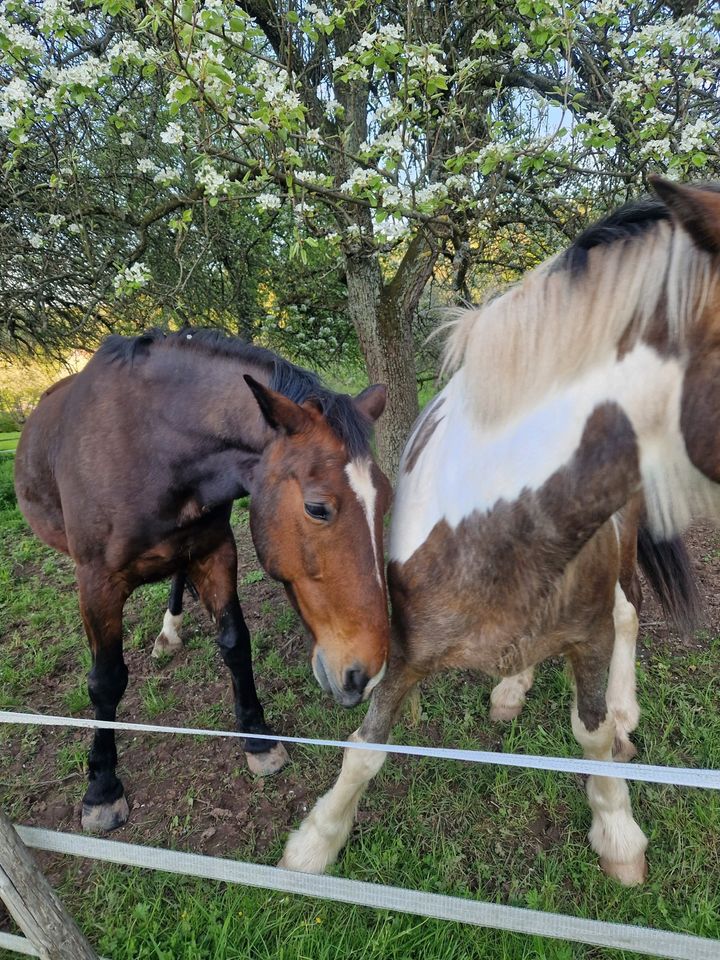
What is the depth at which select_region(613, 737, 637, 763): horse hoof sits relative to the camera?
2.51 meters

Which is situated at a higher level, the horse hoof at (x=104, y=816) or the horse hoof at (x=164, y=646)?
the horse hoof at (x=164, y=646)

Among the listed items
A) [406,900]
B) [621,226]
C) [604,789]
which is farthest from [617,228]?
[604,789]

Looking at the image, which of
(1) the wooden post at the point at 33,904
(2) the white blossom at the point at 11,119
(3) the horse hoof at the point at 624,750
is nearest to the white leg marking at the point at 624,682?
(3) the horse hoof at the point at 624,750

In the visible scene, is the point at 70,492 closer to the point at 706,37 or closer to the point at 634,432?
the point at 634,432

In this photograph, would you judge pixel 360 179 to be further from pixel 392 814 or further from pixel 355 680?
pixel 392 814

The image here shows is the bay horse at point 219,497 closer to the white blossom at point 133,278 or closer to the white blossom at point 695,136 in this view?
the white blossom at point 133,278

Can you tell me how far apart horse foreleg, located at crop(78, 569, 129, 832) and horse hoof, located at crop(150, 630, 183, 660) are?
1023mm

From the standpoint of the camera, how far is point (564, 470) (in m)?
1.35

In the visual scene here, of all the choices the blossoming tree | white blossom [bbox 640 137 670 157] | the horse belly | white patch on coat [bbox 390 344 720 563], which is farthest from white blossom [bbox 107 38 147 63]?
white blossom [bbox 640 137 670 157]

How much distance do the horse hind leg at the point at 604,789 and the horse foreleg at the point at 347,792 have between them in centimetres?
63

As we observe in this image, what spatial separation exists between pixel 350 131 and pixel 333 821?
397 cm

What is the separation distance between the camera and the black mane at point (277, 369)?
1911mm

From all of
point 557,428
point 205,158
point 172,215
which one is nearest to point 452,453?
point 557,428

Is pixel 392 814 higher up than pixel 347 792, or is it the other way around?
pixel 347 792
